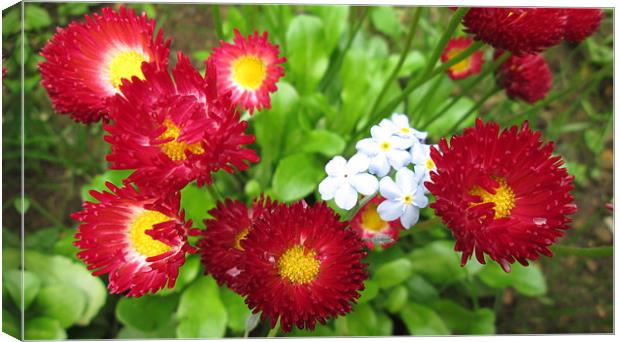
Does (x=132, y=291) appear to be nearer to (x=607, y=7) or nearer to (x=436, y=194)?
(x=436, y=194)

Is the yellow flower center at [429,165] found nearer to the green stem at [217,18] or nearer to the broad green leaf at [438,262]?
the green stem at [217,18]

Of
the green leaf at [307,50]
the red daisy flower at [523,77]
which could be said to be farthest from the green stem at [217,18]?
the red daisy flower at [523,77]

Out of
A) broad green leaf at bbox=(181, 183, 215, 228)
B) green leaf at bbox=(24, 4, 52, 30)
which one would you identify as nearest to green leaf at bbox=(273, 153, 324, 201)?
broad green leaf at bbox=(181, 183, 215, 228)

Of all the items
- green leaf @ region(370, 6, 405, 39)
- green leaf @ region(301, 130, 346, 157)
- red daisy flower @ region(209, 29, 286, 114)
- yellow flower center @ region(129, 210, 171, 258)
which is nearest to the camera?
yellow flower center @ region(129, 210, 171, 258)

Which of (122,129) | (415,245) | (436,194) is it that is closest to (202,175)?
(122,129)

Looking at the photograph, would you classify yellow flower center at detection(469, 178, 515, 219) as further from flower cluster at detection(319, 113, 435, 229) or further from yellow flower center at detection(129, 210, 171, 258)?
yellow flower center at detection(129, 210, 171, 258)

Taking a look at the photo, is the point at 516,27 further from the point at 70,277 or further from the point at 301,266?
the point at 70,277
